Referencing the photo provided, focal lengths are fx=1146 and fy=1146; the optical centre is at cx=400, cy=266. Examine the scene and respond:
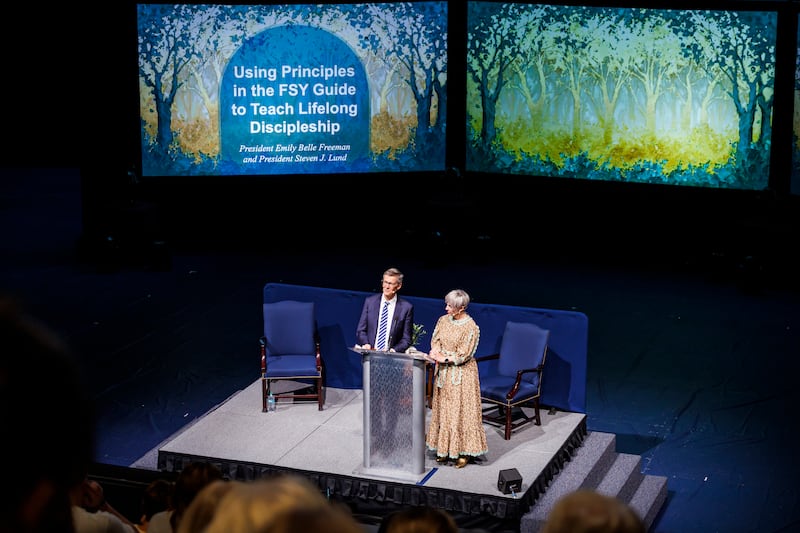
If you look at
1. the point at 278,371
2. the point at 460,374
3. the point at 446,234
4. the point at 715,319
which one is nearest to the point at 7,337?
the point at 460,374

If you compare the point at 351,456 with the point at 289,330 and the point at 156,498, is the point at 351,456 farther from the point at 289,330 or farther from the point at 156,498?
the point at 156,498

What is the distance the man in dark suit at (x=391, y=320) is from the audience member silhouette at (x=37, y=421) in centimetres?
649

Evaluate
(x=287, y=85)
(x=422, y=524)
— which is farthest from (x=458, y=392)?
(x=287, y=85)

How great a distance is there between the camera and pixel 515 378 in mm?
7859

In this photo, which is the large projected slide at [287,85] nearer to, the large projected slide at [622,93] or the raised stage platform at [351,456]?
the large projected slide at [622,93]

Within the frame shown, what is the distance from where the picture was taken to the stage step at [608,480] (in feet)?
22.8

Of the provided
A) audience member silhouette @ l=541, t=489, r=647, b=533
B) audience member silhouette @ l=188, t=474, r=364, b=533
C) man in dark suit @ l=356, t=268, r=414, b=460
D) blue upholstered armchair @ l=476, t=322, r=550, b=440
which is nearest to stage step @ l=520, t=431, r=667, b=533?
blue upholstered armchair @ l=476, t=322, r=550, b=440

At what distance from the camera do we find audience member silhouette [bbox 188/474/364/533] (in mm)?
1038

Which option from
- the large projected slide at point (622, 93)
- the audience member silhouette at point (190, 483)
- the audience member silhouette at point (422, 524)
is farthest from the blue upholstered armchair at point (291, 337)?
the audience member silhouette at point (422, 524)

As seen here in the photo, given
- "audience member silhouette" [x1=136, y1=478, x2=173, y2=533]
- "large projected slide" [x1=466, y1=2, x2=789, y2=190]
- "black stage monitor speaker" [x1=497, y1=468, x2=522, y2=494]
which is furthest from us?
"large projected slide" [x1=466, y1=2, x2=789, y2=190]

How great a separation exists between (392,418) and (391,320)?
2.77ft

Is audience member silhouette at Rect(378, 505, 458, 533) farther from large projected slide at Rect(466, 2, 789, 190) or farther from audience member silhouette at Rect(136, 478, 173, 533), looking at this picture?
large projected slide at Rect(466, 2, 789, 190)

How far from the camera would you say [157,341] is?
10344mm

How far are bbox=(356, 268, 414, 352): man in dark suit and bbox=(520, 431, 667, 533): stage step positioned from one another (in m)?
1.34
